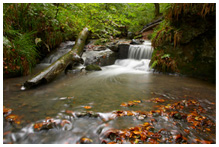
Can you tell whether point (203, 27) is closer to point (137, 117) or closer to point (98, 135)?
point (137, 117)

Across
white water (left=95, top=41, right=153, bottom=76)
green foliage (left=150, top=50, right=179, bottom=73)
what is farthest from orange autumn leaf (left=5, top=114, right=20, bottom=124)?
green foliage (left=150, top=50, right=179, bottom=73)

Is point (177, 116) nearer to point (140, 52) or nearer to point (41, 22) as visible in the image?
point (140, 52)

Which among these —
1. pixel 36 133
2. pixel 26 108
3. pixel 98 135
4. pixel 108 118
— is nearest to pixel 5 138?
pixel 36 133

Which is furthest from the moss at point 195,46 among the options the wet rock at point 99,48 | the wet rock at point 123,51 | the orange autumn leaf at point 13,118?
the orange autumn leaf at point 13,118

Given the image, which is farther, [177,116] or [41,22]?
[41,22]

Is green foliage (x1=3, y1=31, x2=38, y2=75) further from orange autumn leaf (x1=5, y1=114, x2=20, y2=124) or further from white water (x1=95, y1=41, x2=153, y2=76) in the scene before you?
white water (x1=95, y1=41, x2=153, y2=76)

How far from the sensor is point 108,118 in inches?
83.5

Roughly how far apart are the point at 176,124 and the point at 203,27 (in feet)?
16.5

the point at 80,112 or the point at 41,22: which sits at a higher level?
the point at 41,22

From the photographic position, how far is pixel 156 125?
196 centimetres

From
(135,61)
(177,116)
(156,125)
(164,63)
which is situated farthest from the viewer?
(135,61)

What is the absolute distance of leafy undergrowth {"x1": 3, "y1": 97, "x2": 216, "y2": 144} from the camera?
169 cm

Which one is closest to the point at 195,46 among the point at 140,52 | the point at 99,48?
the point at 140,52

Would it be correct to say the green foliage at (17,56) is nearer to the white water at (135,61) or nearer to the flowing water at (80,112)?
the flowing water at (80,112)
